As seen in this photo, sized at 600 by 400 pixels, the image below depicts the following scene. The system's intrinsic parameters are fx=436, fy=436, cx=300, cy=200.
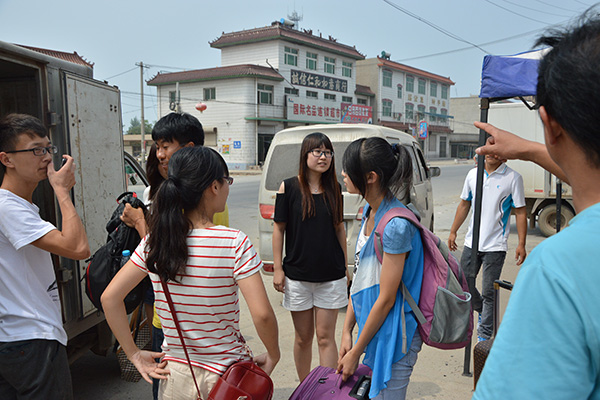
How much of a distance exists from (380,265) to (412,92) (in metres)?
48.5

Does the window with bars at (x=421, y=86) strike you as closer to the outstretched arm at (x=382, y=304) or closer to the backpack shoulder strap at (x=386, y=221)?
the backpack shoulder strap at (x=386, y=221)

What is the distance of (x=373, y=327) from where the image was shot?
Answer: 6.31 ft

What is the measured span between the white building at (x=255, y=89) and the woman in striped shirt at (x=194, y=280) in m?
29.3

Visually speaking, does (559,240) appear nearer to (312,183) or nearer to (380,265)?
(380,265)

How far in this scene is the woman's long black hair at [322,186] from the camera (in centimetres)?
316

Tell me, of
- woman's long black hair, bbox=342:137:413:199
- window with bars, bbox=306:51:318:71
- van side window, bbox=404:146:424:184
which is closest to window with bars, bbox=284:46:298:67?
window with bars, bbox=306:51:318:71

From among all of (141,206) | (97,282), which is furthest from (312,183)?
(97,282)

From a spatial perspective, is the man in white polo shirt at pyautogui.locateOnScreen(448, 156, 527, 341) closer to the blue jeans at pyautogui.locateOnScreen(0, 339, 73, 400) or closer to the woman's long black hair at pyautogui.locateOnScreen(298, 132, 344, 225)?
the woman's long black hair at pyautogui.locateOnScreen(298, 132, 344, 225)

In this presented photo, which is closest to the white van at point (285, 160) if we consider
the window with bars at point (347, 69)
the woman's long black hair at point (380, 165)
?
the woman's long black hair at point (380, 165)

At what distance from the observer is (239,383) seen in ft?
5.06

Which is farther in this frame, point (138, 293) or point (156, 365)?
point (138, 293)

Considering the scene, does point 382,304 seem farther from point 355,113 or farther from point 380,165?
point 355,113

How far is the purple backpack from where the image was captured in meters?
1.90

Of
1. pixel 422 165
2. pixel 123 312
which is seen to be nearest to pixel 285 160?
pixel 422 165
